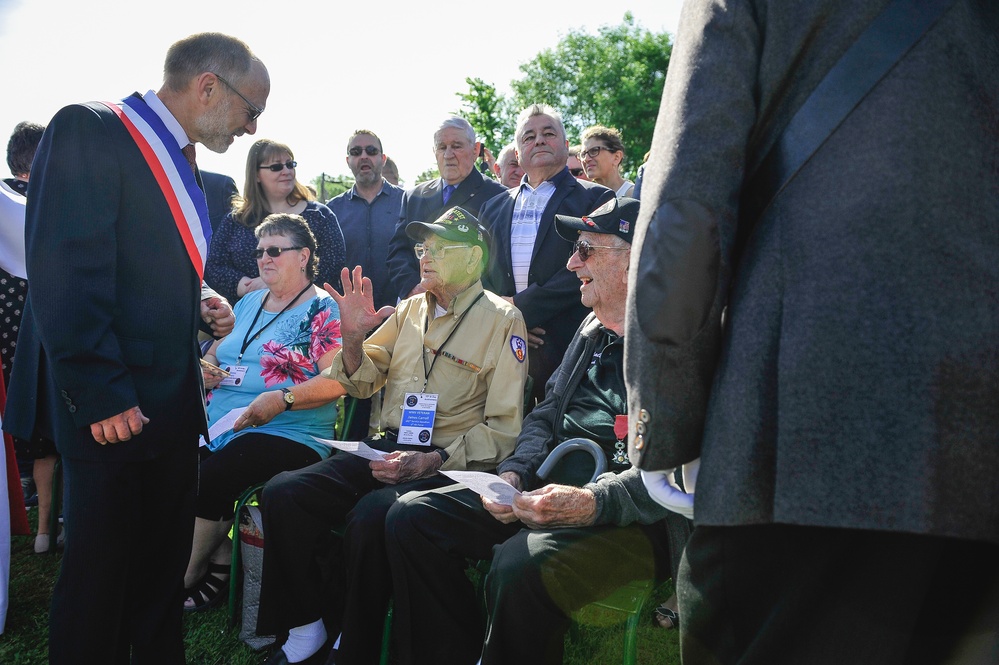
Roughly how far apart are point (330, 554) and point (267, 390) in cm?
108

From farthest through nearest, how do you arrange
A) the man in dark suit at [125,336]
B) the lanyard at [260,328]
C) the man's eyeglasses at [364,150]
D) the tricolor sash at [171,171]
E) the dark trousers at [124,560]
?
the man's eyeglasses at [364,150] < the lanyard at [260,328] < the tricolor sash at [171,171] < the dark trousers at [124,560] < the man in dark suit at [125,336]

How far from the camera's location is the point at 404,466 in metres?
3.25

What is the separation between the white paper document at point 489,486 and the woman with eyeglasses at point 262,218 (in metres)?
2.81

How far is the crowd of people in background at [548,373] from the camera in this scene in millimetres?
1064

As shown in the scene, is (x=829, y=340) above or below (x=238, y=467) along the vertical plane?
above

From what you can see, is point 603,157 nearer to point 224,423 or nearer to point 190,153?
point 224,423

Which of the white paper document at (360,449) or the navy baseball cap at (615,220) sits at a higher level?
the navy baseball cap at (615,220)

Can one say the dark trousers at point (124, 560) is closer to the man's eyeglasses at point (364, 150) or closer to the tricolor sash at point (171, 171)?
the tricolor sash at point (171, 171)

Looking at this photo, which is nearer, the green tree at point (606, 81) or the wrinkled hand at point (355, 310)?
the wrinkled hand at point (355, 310)

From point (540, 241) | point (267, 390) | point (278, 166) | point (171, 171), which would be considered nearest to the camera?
point (171, 171)

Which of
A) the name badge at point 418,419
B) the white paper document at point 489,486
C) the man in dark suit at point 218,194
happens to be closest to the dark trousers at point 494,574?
the white paper document at point 489,486

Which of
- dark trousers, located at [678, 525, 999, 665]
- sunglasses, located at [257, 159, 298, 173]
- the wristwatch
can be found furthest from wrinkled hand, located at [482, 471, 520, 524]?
sunglasses, located at [257, 159, 298, 173]

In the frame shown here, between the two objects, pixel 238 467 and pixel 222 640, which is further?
pixel 238 467

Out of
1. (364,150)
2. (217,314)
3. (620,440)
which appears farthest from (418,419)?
(364,150)
